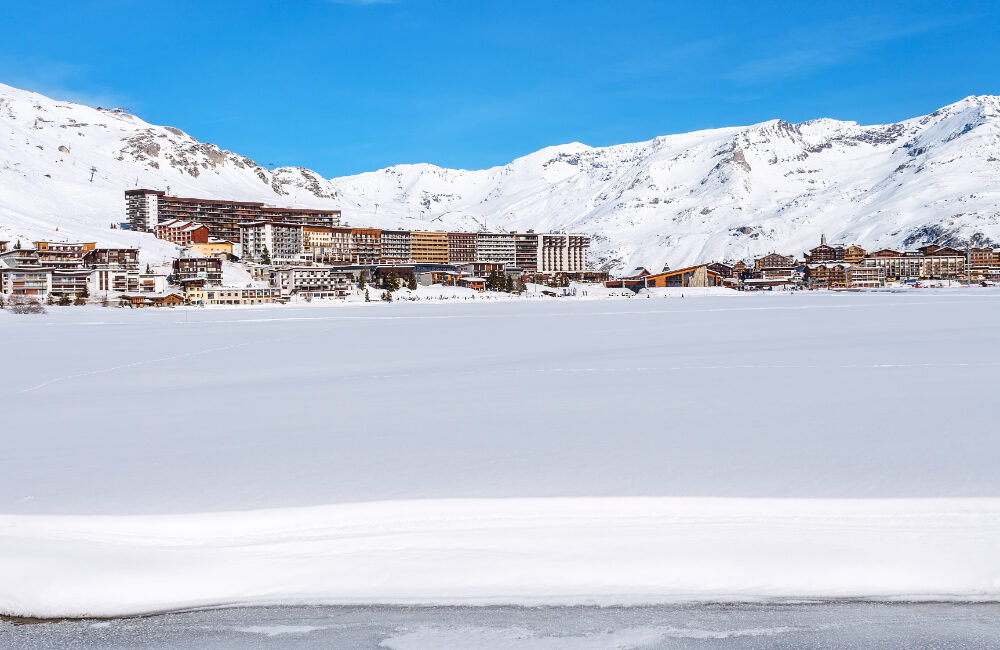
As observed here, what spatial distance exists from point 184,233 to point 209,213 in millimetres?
28619

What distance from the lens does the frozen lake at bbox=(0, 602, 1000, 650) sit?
493 cm

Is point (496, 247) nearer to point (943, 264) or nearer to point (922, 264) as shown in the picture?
point (922, 264)

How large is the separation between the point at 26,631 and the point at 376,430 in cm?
522

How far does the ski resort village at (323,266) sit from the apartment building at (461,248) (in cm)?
23

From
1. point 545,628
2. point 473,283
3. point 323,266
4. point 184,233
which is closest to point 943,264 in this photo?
point 473,283

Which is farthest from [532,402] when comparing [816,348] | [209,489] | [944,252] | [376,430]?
[944,252]

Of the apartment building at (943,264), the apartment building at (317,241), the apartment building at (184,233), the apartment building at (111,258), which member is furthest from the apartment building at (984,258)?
the apartment building at (111,258)

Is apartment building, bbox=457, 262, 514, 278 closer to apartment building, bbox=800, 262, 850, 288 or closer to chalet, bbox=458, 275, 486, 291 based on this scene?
chalet, bbox=458, 275, 486, 291

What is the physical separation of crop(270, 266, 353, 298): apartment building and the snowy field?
284 ft

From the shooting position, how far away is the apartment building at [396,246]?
505 ft

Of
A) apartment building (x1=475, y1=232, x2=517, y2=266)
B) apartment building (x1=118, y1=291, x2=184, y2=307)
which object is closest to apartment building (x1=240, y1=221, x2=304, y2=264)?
apartment building (x1=475, y1=232, x2=517, y2=266)

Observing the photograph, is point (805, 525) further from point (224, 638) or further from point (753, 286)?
point (753, 286)

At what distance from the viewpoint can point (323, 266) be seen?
11175 centimetres

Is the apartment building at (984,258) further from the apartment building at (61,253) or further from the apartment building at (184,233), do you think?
the apartment building at (61,253)
